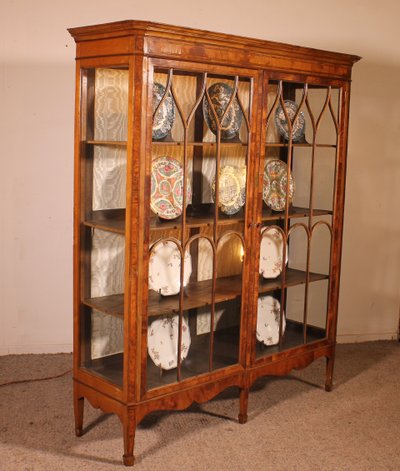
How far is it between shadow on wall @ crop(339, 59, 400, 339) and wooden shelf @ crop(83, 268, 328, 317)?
109 centimetres

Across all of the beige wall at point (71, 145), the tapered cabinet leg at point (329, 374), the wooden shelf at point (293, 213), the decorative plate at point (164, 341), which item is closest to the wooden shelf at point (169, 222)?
the wooden shelf at point (293, 213)

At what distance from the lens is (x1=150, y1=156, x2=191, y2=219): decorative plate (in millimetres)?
2602

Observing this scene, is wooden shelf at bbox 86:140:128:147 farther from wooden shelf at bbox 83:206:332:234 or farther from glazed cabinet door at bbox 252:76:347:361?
glazed cabinet door at bbox 252:76:347:361

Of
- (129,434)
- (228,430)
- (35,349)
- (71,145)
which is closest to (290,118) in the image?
(71,145)

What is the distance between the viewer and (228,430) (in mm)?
2893

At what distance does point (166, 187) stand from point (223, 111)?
40 centimetres

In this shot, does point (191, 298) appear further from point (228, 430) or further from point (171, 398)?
point (228, 430)

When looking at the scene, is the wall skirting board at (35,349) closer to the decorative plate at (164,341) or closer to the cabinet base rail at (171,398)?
the cabinet base rail at (171,398)

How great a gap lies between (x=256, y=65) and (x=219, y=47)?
0.73 feet

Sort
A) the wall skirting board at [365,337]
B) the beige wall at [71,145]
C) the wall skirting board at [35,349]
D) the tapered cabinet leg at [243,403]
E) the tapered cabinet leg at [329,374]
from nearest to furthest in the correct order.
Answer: the tapered cabinet leg at [243,403] → the tapered cabinet leg at [329,374] → the beige wall at [71,145] → the wall skirting board at [35,349] → the wall skirting board at [365,337]

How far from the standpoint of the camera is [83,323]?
272cm

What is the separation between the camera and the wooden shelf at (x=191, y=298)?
2.61 metres

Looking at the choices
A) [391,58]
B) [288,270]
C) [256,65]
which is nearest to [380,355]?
[288,270]

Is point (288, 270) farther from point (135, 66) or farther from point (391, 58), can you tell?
point (391, 58)
